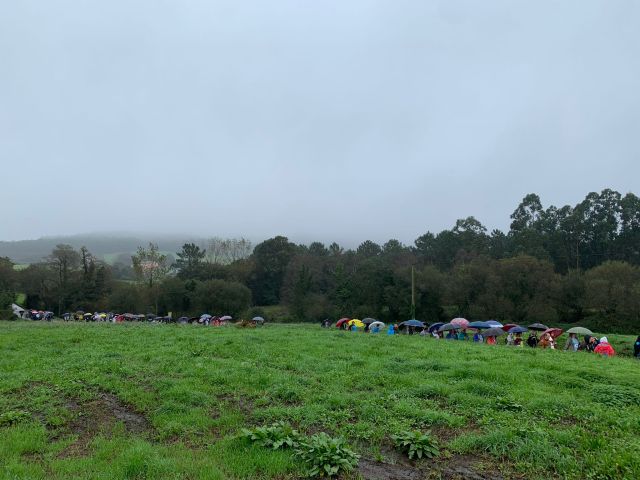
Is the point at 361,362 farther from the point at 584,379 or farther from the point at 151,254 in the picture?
the point at 151,254

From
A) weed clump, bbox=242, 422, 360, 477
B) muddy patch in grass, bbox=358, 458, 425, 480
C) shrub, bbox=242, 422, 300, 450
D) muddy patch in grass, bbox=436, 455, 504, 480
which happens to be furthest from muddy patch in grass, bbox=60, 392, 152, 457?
muddy patch in grass, bbox=436, 455, 504, 480

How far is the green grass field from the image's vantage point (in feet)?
18.5

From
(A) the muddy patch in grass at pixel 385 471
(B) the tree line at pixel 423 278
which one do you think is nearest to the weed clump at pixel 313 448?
(A) the muddy patch in grass at pixel 385 471

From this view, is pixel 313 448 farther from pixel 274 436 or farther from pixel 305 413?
pixel 305 413

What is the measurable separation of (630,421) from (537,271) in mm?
49505

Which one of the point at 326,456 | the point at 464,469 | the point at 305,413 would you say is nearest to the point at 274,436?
the point at 326,456

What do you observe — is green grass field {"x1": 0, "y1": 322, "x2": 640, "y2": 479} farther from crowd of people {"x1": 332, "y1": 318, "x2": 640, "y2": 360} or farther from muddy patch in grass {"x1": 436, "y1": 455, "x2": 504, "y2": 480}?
crowd of people {"x1": 332, "y1": 318, "x2": 640, "y2": 360}

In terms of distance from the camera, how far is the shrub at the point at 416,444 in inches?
237

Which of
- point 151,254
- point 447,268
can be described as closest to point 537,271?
point 447,268

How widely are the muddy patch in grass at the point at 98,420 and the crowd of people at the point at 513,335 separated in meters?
16.3

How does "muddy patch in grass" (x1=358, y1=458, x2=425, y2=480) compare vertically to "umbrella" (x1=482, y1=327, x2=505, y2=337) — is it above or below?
above

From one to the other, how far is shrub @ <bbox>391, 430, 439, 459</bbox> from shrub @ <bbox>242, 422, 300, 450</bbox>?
55.7 inches

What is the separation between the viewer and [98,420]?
25.5ft

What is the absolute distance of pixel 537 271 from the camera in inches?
2053
